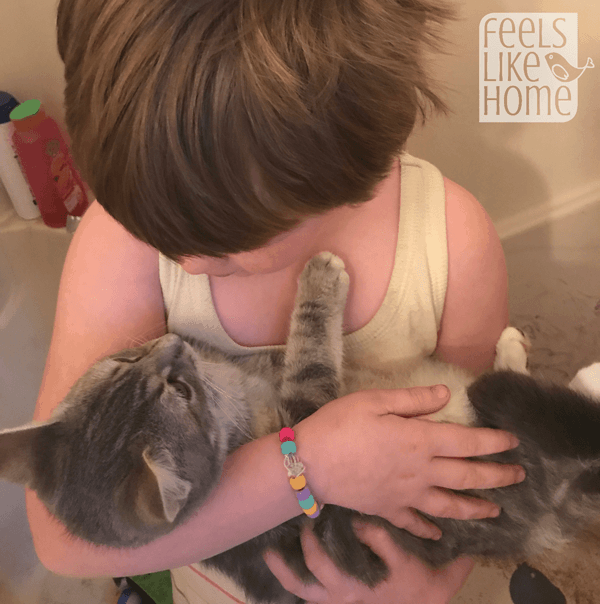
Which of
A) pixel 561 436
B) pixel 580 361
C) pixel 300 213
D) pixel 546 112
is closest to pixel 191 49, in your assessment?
pixel 300 213

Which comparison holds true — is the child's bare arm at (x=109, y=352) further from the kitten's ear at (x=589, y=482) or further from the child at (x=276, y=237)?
the kitten's ear at (x=589, y=482)

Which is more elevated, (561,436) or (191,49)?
(191,49)

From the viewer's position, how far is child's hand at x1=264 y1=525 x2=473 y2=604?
79 cm

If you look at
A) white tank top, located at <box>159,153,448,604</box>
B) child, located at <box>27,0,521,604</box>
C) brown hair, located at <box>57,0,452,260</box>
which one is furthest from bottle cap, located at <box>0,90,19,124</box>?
brown hair, located at <box>57,0,452,260</box>

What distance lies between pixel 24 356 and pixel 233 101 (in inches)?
61.3

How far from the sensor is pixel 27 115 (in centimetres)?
146

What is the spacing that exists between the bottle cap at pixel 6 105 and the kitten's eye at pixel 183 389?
119 centimetres

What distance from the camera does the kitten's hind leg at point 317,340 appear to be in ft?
2.90

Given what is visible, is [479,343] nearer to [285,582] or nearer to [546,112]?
[285,582]

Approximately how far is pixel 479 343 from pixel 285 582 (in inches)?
22.4

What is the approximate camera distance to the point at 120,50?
17.5 inches

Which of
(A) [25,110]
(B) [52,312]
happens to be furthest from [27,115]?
(B) [52,312]

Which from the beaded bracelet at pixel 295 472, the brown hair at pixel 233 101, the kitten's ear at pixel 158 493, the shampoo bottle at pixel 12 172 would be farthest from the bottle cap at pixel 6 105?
the beaded bracelet at pixel 295 472

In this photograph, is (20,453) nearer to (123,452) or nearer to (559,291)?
(123,452)
